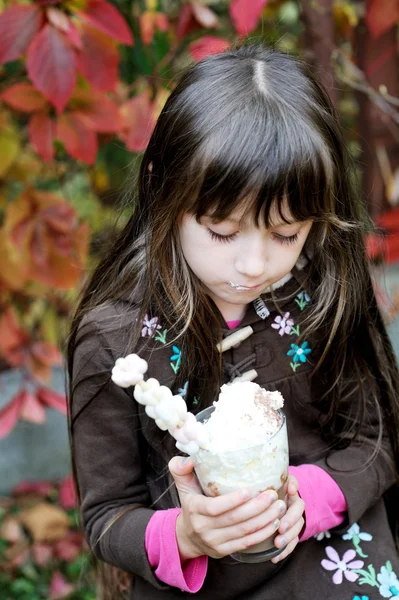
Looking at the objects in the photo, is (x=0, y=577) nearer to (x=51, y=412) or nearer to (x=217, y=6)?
(x=51, y=412)

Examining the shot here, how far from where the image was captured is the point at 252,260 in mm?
1114

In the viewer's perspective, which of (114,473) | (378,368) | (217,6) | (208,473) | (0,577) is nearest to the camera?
(208,473)

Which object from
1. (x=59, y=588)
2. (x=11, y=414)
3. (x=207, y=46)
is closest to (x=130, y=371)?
(x=207, y=46)

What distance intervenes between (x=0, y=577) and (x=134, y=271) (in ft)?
3.91

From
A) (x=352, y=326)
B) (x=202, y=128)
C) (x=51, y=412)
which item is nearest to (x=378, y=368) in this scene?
(x=352, y=326)

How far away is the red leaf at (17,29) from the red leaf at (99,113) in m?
0.20

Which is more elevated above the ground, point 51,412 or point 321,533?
point 321,533

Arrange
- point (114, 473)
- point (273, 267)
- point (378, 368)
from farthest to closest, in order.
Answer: point (378, 368) < point (114, 473) < point (273, 267)

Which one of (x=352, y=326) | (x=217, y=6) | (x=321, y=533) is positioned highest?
(x=217, y=6)

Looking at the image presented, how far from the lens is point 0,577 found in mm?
2174

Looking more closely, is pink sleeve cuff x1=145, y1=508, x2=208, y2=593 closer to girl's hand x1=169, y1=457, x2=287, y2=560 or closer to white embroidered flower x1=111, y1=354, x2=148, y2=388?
girl's hand x1=169, y1=457, x2=287, y2=560

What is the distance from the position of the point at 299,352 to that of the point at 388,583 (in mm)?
369

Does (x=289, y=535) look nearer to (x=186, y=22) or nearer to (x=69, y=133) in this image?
(x=69, y=133)

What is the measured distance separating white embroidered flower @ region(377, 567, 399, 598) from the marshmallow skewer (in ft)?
1.55
